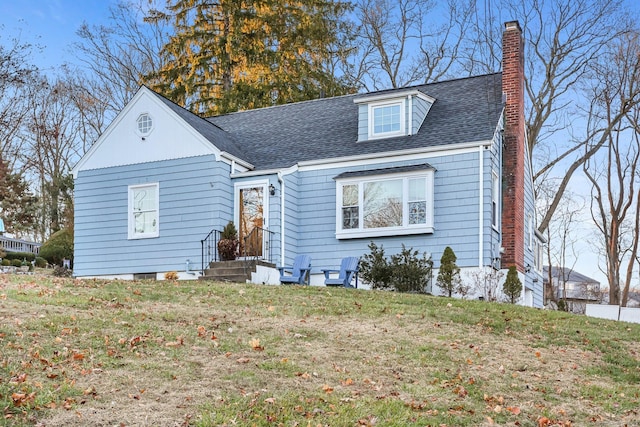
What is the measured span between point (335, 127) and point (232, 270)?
19.3ft

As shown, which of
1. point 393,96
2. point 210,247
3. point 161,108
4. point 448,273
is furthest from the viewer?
point 161,108

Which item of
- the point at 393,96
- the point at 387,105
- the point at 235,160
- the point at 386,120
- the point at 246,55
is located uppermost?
the point at 246,55

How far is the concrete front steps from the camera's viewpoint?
661 inches

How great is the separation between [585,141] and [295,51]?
40.2 feet

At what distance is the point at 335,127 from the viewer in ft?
68.7

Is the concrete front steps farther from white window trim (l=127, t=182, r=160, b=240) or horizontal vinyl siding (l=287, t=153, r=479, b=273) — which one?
white window trim (l=127, t=182, r=160, b=240)

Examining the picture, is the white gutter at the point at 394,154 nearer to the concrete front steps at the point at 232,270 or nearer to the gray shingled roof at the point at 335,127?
the gray shingled roof at the point at 335,127

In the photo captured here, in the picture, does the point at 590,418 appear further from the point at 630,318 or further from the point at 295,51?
the point at 295,51

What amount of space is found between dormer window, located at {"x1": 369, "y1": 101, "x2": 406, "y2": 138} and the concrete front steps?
4.78 metres

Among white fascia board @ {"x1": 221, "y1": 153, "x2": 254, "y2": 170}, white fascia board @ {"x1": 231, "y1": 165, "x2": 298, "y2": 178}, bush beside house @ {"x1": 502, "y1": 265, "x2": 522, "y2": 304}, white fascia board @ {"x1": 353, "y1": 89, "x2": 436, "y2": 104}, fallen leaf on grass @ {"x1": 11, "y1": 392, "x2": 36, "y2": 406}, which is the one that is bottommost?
fallen leaf on grass @ {"x1": 11, "y1": 392, "x2": 36, "y2": 406}

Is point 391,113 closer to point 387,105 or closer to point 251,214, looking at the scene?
point 387,105

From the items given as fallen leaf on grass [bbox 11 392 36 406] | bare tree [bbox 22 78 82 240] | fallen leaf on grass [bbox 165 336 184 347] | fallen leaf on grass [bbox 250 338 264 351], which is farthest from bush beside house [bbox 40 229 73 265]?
fallen leaf on grass [bbox 11 392 36 406]

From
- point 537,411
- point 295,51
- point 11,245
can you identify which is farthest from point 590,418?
point 11,245

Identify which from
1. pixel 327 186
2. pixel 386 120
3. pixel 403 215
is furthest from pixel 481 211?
pixel 327 186
